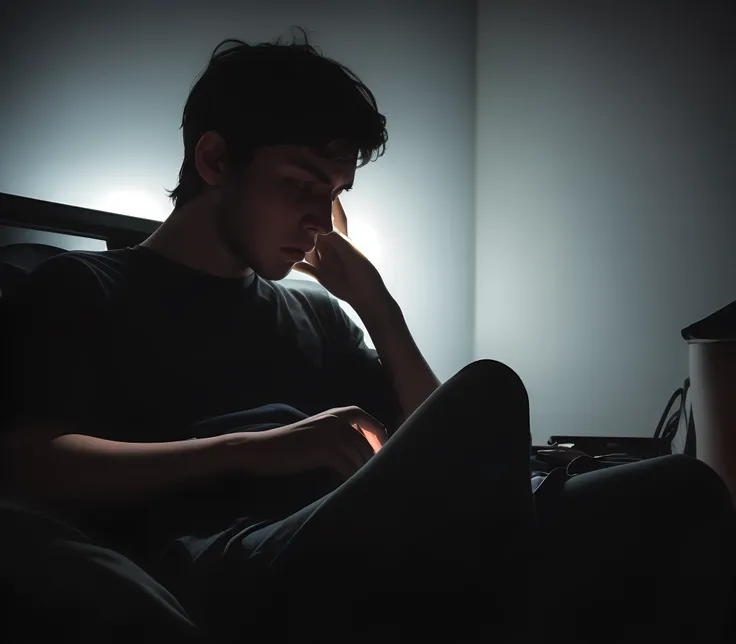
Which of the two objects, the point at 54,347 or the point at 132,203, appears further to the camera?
the point at 132,203

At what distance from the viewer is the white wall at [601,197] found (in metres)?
1.57

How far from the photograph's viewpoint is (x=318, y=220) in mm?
964

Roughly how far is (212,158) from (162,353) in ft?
0.98

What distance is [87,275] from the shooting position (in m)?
0.80

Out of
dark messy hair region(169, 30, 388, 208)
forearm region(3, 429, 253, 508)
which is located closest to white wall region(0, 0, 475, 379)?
dark messy hair region(169, 30, 388, 208)

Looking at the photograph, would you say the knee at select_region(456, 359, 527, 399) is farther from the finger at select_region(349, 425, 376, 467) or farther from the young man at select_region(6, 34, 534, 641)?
the finger at select_region(349, 425, 376, 467)

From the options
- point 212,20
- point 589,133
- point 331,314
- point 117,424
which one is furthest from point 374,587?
point 589,133

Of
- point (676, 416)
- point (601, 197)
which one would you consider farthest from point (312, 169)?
point (601, 197)

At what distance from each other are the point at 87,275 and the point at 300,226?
0.93 ft

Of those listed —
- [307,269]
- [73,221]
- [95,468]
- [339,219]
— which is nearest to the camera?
[95,468]

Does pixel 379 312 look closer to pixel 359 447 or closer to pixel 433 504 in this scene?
pixel 359 447

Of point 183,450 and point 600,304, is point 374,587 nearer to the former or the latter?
point 183,450

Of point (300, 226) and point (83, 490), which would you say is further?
point (300, 226)

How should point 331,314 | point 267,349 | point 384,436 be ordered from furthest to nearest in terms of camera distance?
point 331,314 < point 267,349 < point 384,436
